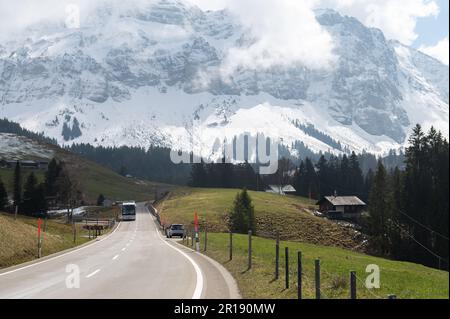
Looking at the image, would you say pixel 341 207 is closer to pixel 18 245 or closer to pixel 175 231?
pixel 175 231

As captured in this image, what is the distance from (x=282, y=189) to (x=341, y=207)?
4906 centimetres

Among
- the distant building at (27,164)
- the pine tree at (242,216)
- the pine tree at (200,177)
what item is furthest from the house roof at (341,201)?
the distant building at (27,164)

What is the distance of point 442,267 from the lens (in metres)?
60.3

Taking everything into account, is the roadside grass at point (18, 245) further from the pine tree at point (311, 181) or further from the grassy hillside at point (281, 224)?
the pine tree at point (311, 181)

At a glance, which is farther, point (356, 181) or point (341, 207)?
point (356, 181)

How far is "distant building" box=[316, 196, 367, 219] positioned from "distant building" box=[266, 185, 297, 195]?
35143 millimetres

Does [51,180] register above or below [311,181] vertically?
above

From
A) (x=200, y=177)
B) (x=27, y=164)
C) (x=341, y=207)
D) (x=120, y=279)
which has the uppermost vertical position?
(x=27, y=164)

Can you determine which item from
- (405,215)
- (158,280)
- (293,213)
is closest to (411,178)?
(405,215)

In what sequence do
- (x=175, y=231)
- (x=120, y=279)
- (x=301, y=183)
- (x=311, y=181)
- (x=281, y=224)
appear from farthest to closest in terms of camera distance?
(x=301, y=183), (x=311, y=181), (x=281, y=224), (x=175, y=231), (x=120, y=279)

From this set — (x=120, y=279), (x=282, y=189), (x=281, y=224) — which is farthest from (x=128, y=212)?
(x=120, y=279)

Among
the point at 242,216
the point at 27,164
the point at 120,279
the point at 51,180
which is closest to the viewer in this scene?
the point at 120,279

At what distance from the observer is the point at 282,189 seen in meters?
170
